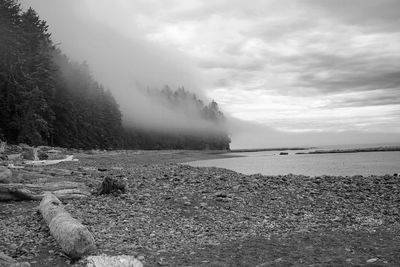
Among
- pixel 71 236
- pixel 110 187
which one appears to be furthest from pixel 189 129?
pixel 71 236

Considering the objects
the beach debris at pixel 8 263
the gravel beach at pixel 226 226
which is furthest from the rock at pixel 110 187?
the beach debris at pixel 8 263

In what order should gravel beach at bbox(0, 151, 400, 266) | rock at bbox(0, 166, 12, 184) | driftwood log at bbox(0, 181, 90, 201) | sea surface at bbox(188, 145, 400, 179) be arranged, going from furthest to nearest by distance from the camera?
sea surface at bbox(188, 145, 400, 179) → rock at bbox(0, 166, 12, 184) → driftwood log at bbox(0, 181, 90, 201) → gravel beach at bbox(0, 151, 400, 266)

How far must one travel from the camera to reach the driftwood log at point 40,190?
620 inches

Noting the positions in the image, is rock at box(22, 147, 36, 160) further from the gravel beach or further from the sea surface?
the sea surface

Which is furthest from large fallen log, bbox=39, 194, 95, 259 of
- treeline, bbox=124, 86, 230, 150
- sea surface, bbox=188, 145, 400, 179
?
treeline, bbox=124, 86, 230, 150

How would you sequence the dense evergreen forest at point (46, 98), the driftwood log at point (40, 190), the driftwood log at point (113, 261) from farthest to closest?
the dense evergreen forest at point (46, 98) → the driftwood log at point (40, 190) → the driftwood log at point (113, 261)

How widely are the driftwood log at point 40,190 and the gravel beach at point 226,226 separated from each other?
531mm

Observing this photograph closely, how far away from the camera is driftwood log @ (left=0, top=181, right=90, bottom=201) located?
1576 centimetres

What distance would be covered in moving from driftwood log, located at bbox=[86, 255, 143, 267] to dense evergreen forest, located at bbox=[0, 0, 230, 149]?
4037cm

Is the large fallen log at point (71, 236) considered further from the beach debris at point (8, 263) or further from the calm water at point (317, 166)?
the calm water at point (317, 166)

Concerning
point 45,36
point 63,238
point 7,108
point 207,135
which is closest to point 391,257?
point 63,238

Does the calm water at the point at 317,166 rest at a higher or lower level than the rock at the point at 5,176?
lower

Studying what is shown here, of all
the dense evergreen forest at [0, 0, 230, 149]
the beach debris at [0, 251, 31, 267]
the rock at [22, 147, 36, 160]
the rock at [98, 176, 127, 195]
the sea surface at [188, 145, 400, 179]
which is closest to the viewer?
the beach debris at [0, 251, 31, 267]

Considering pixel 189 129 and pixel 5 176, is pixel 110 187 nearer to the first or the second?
pixel 5 176
